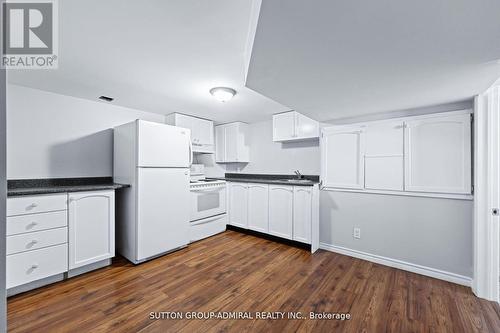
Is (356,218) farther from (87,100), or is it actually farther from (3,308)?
(87,100)

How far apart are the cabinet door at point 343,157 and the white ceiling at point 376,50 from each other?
76 cm

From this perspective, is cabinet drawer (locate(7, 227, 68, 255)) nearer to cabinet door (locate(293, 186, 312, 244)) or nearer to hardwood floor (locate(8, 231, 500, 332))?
hardwood floor (locate(8, 231, 500, 332))

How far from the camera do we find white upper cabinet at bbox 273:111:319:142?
3.27 m

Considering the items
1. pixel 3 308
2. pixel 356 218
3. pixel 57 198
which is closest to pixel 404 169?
pixel 356 218

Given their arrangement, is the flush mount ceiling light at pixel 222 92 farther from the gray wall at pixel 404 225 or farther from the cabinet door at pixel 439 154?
the cabinet door at pixel 439 154

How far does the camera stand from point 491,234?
192 centimetres

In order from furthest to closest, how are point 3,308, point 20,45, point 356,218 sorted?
point 356,218, point 20,45, point 3,308

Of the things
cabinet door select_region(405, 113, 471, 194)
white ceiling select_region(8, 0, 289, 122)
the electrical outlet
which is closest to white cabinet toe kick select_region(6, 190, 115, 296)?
white ceiling select_region(8, 0, 289, 122)

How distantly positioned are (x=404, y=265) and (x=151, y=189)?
3.11 meters

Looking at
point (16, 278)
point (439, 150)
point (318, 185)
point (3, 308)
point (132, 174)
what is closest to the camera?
Answer: point (3, 308)

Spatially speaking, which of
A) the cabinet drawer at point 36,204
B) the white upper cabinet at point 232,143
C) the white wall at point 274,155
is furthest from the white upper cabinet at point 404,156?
the cabinet drawer at point 36,204

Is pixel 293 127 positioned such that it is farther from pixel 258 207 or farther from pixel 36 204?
pixel 36 204

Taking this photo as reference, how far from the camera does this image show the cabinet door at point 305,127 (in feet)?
10.6

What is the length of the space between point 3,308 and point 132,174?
2.41 m
